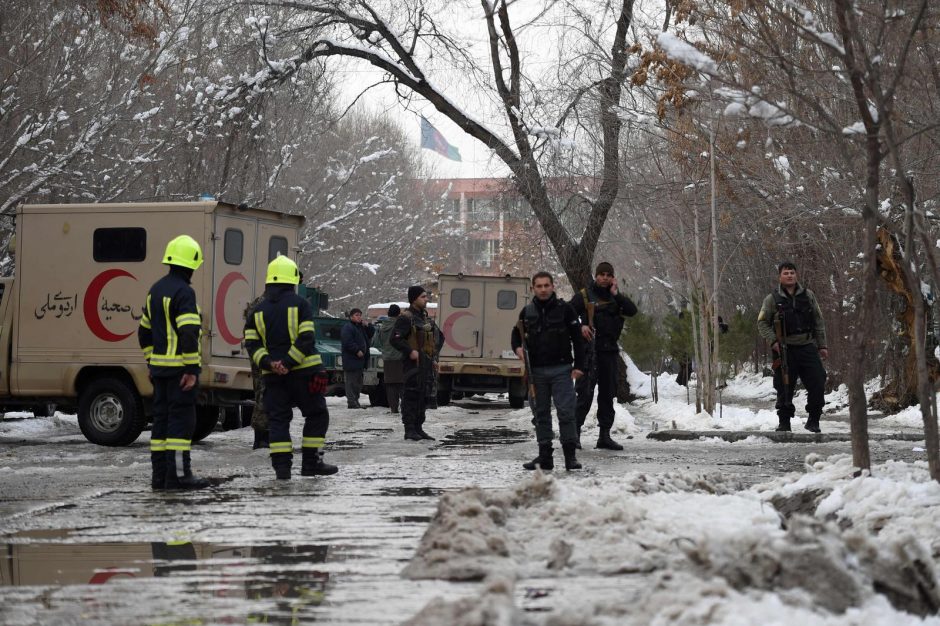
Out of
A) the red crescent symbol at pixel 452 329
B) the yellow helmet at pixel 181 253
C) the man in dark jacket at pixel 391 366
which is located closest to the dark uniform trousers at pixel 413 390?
the man in dark jacket at pixel 391 366

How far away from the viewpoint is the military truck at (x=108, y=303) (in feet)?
52.0

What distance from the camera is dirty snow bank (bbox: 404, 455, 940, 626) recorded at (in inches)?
196

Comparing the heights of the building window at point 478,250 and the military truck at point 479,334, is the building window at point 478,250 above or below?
above

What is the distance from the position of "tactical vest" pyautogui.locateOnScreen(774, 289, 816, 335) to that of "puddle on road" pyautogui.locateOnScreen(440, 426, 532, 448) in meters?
3.46

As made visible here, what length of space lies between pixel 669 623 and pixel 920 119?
910 centimetres

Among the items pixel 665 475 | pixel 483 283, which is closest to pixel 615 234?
pixel 483 283

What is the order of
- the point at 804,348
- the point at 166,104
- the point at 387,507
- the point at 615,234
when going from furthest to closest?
the point at 615,234, the point at 166,104, the point at 804,348, the point at 387,507

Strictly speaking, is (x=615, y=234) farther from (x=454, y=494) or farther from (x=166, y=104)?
(x=454, y=494)

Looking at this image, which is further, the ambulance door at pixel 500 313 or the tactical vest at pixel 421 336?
the ambulance door at pixel 500 313

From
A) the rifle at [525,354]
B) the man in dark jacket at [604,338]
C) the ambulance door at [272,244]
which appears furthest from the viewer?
the ambulance door at [272,244]

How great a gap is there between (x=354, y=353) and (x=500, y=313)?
4.43 meters

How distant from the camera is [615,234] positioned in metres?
52.2

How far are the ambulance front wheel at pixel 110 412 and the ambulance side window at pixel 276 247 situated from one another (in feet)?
7.72

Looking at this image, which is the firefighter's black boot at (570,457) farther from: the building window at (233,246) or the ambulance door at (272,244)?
the ambulance door at (272,244)
